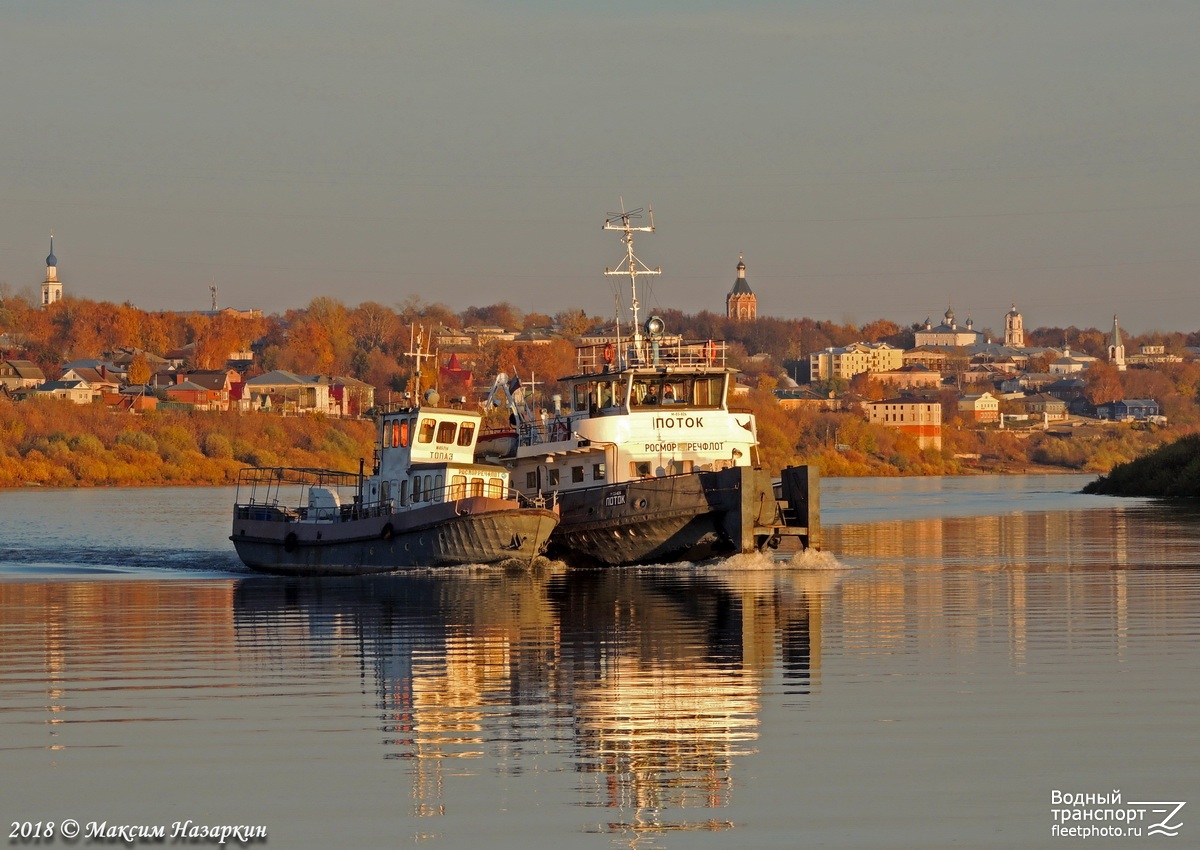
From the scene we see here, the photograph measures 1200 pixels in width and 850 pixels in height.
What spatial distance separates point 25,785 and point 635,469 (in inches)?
1083

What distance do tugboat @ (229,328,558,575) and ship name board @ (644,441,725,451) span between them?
9.57 ft

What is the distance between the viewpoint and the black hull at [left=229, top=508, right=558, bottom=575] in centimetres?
3831

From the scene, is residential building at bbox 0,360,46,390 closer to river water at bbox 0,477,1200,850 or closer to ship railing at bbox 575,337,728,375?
ship railing at bbox 575,337,728,375

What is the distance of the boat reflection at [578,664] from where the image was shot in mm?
15492

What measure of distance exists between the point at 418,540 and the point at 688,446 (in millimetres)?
7215

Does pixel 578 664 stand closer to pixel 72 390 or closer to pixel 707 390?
pixel 707 390

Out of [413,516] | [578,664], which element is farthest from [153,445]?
[578,664]

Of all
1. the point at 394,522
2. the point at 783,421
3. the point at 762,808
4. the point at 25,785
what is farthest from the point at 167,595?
the point at 783,421

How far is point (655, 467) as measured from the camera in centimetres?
4200

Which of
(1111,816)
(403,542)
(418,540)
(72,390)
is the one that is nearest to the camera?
(1111,816)

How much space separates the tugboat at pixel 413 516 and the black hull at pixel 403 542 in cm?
2

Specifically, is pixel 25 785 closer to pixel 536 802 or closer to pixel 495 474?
pixel 536 802

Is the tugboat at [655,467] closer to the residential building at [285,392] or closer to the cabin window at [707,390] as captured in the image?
the cabin window at [707,390]

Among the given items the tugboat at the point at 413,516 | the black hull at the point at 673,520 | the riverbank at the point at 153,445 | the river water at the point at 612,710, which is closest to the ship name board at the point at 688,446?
the black hull at the point at 673,520
